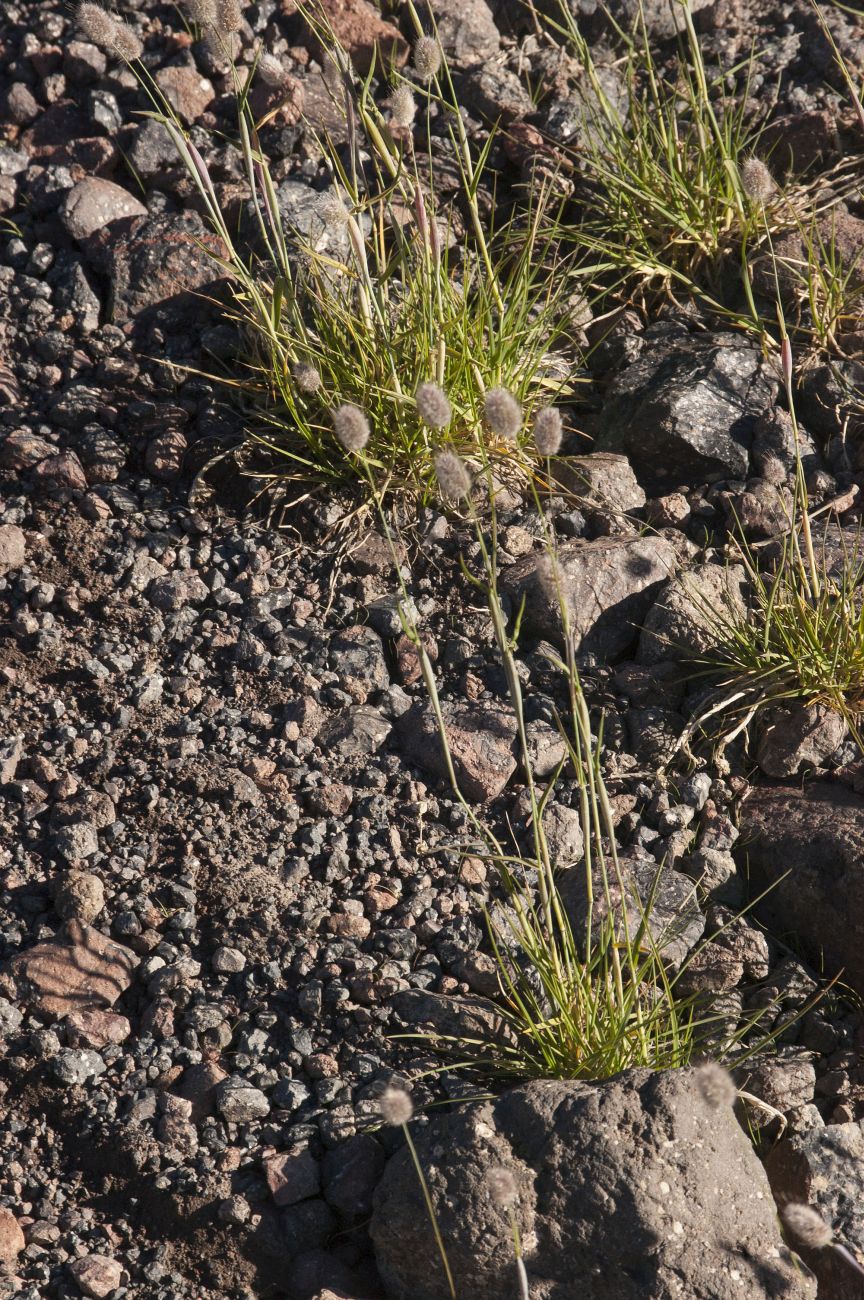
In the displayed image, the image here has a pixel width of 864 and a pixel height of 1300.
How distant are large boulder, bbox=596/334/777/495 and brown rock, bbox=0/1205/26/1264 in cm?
219

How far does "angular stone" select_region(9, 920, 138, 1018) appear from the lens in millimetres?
2311

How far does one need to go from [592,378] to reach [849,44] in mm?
1485

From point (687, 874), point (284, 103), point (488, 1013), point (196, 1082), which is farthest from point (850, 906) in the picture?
point (284, 103)

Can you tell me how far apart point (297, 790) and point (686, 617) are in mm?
960

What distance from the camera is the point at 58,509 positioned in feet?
10.0

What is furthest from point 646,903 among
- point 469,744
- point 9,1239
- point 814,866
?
point 9,1239

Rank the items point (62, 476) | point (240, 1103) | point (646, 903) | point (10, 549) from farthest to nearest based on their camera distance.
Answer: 1. point (62, 476)
2. point (10, 549)
3. point (646, 903)
4. point (240, 1103)

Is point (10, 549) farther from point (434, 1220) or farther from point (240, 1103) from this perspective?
point (434, 1220)

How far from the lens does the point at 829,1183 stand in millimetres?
2105

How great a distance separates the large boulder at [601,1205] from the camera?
6.19 ft

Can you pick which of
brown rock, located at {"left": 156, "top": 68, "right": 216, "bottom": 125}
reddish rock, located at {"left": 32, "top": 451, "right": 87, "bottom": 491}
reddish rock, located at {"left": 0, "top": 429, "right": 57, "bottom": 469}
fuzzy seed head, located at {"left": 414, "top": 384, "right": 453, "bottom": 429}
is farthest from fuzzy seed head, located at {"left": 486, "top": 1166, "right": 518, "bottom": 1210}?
brown rock, located at {"left": 156, "top": 68, "right": 216, "bottom": 125}

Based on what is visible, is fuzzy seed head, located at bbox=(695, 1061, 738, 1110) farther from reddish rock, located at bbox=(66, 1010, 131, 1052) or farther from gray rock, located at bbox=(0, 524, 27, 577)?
gray rock, located at bbox=(0, 524, 27, 577)

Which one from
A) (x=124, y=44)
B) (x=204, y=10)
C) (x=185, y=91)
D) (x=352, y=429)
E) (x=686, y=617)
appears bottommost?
(x=686, y=617)

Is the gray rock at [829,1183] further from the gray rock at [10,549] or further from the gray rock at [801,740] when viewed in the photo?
the gray rock at [10,549]
